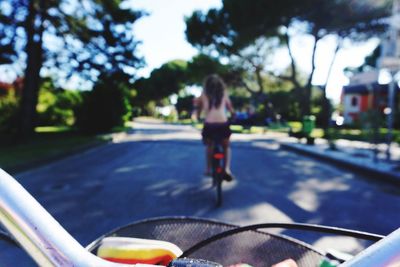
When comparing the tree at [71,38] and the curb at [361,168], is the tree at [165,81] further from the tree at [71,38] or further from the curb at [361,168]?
the curb at [361,168]

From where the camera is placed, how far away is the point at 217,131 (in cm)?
644

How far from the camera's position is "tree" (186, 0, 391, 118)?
2405 cm

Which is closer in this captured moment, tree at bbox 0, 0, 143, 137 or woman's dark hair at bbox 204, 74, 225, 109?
woman's dark hair at bbox 204, 74, 225, 109

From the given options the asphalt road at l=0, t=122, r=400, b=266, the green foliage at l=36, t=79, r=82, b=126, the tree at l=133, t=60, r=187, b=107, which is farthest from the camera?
the tree at l=133, t=60, r=187, b=107

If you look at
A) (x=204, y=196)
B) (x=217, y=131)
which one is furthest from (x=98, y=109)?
(x=204, y=196)

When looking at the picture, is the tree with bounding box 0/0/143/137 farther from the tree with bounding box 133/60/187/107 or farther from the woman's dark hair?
the tree with bounding box 133/60/187/107

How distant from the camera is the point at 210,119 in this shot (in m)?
6.59

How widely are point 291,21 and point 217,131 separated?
2179 centimetres

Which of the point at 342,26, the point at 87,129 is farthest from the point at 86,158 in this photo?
the point at 342,26

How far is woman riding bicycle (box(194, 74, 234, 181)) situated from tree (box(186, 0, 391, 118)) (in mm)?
19185

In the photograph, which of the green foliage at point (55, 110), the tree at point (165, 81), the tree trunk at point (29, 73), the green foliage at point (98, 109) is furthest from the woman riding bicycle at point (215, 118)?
the tree at point (165, 81)

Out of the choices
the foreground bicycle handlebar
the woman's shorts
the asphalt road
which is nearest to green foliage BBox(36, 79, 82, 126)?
the asphalt road

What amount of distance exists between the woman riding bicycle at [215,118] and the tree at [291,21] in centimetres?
1919

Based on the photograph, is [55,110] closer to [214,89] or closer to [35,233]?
[214,89]
